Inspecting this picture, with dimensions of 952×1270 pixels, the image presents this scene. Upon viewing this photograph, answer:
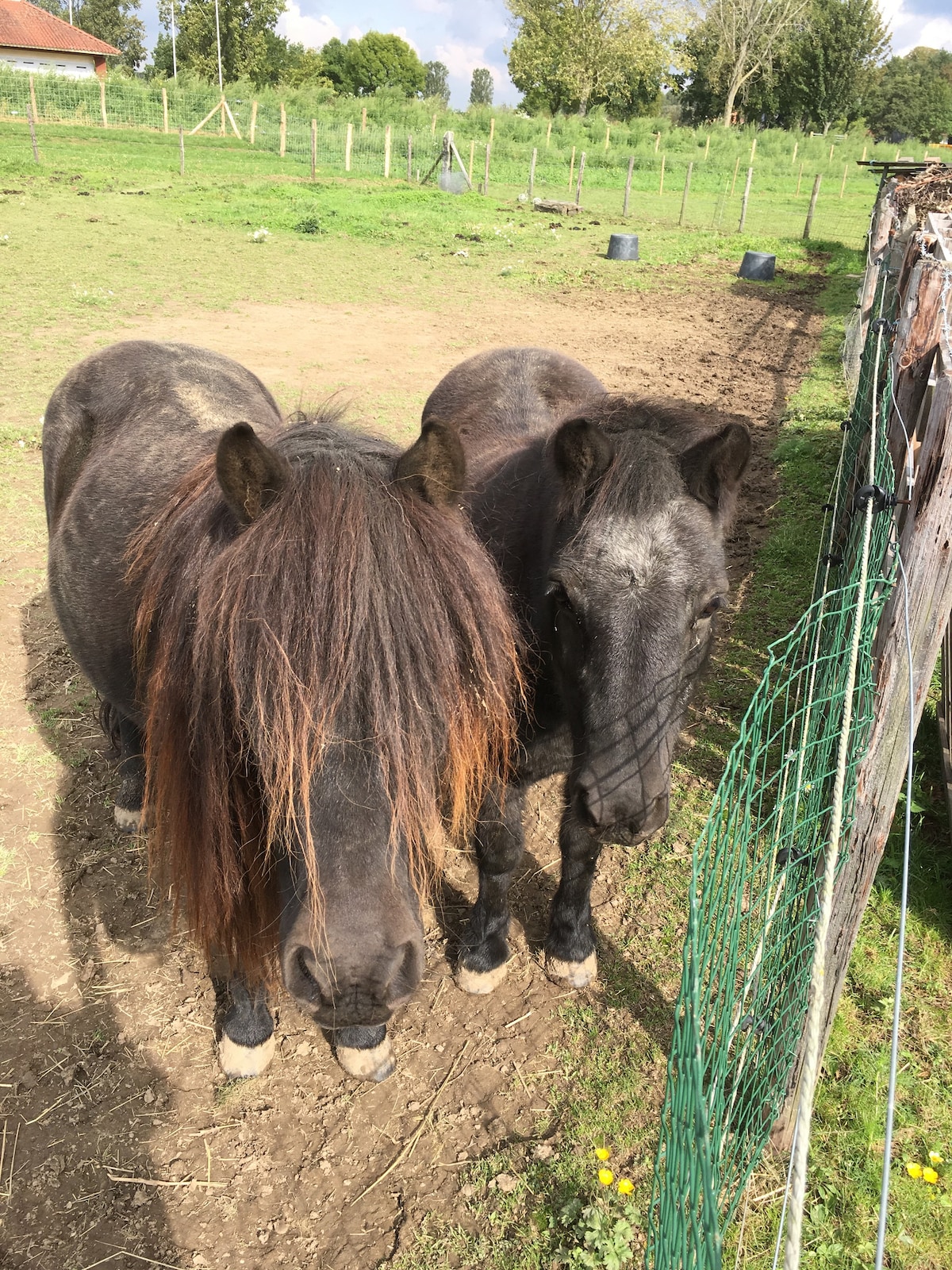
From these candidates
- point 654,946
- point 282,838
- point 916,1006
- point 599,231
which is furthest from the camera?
point 599,231

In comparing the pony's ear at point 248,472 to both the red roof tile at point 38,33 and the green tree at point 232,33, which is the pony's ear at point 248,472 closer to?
the green tree at point 232,33

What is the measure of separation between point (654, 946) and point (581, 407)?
6.80 ft

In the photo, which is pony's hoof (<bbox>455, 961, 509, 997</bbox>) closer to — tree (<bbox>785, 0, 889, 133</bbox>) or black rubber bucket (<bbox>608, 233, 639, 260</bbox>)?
black rubber bucket (<bbox>608, 233, 639, 260</bbox>)

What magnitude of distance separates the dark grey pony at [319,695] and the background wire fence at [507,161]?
21932 millimetres

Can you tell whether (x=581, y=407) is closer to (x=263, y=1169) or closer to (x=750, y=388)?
(x=263, y=1169)

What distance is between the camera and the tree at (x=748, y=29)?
4591cm

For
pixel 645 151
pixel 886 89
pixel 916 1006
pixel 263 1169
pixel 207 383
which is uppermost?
pixel 886 89

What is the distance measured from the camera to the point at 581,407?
2.89m

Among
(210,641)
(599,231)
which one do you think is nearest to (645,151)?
(599,231)

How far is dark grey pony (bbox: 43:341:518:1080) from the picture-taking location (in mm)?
1531

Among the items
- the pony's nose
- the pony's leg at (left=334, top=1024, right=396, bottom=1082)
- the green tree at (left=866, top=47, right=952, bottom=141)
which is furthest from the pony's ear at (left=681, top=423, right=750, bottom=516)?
the green tree at (left=866, top=47, right=952, bottom=141)

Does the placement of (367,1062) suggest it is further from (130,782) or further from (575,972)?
(130,782)

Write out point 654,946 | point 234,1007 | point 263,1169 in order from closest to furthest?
1. point 263,1169
2. point 234,1007
3. point 654,946

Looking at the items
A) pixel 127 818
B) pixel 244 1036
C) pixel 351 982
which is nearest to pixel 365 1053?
pixel 244 1036
